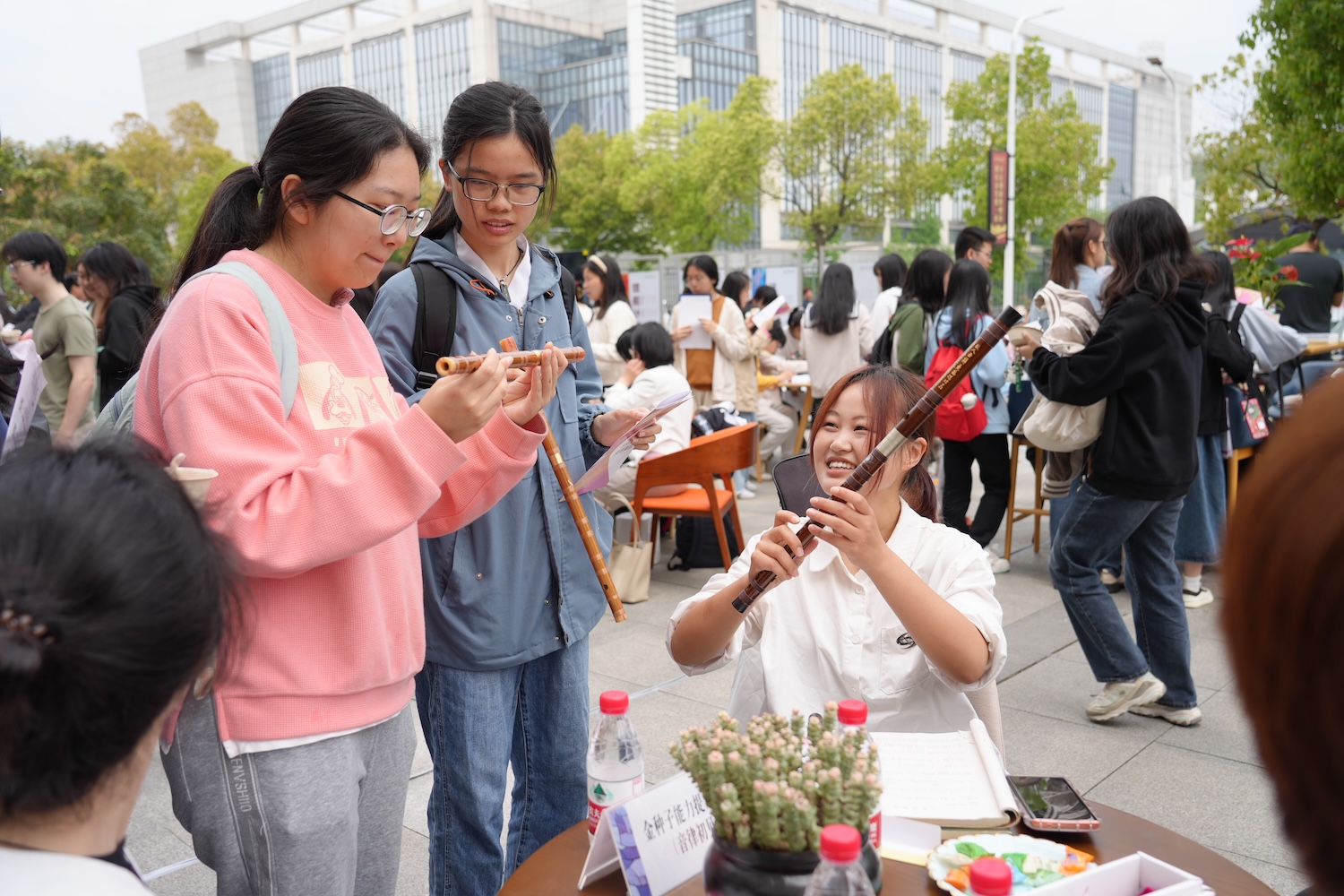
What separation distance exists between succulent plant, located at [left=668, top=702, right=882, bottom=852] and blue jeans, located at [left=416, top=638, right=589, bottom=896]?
2.94 ft

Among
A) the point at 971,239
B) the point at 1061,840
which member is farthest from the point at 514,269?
the point at 971,239

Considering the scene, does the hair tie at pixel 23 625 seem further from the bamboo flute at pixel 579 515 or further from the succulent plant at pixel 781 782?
the bamboo flute at pixel 579 515

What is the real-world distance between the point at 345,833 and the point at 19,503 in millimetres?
815

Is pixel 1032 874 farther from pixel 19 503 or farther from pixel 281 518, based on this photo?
pixel 19 503

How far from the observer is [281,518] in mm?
1307

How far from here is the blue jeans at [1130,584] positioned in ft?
11.9

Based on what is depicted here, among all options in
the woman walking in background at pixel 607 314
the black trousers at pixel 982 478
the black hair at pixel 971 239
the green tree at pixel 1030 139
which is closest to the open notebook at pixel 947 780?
the black trousers at pixel 982 478

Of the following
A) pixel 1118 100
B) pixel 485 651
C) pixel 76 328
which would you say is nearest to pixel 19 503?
pixel 485 651

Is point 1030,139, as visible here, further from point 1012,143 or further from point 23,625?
point 23,625

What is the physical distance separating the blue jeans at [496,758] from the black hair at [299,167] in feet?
3.03

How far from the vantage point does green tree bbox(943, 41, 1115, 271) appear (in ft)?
82.4

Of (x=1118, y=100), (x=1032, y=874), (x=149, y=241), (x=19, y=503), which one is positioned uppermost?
(x=1118, y=100)

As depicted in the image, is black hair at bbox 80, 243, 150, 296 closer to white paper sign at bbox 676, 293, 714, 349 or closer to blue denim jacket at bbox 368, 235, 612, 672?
white paper sign at bbox 676, 293, 714, 349

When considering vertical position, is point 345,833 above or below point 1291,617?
below
